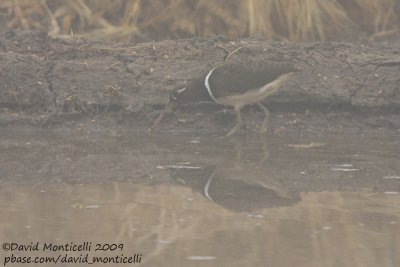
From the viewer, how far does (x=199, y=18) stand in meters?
12.6

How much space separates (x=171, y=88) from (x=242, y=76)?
2.81ft

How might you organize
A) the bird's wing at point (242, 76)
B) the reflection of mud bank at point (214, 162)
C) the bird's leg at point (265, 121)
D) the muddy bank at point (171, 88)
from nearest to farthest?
1. the reflection of mud bank at point (214, 162)
2. the bird's wing at point (242, 76)
3. the bird's leg at point (265, 121)
4. the muddy bank at point (171, 88)

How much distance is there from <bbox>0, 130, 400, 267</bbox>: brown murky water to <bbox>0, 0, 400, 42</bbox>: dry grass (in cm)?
252

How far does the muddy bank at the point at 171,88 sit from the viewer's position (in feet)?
34.7

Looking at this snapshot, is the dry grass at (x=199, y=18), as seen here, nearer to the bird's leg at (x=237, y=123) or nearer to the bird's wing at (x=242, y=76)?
the bird's wing at (x=242, y=76)

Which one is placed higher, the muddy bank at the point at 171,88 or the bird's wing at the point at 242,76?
the bird's wing at the point at 242,76

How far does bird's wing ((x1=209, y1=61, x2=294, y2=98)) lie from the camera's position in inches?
404

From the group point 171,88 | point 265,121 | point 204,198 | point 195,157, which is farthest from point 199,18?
point 204,198

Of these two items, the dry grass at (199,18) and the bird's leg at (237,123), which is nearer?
the bird's leg at (237,123)

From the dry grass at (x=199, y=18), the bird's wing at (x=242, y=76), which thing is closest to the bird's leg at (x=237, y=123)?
the bird's wing at (x=242, y=76)

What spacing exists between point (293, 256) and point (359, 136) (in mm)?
4442

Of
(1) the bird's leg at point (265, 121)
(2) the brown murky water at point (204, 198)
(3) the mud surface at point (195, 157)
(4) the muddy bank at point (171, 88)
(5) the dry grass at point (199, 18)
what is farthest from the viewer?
(5) the dry grass at point (199, 18)

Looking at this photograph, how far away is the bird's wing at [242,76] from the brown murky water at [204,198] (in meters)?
0.51

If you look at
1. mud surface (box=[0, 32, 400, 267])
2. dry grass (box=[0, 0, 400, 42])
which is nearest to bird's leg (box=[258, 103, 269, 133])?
mud surface (box=[0, 32, 400, 267])
